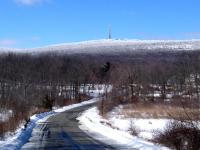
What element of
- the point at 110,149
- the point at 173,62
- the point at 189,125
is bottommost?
the point at 110,149

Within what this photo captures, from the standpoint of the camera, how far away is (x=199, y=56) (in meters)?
179

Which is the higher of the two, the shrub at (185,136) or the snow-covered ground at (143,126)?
the shrub at (185,136)

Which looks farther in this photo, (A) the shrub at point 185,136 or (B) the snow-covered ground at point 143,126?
(B) the snow-covered ground at point 143,126

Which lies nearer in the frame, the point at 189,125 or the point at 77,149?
the point at 189,125

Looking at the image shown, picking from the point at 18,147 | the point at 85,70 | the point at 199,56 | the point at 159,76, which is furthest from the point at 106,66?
the point at 18,147

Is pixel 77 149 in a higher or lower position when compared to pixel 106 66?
lower

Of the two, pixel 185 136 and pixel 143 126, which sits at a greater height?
pixel 185 136

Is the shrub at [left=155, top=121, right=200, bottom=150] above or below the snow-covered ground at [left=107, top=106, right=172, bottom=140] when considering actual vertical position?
above

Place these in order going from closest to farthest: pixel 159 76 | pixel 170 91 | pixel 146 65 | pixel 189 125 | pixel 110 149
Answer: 1. pixel 189 125
2. pixel 110 149
3. pixel 170 91
4. pixel 159 76
5. pixel 146 65

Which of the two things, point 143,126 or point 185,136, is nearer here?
point 185,136

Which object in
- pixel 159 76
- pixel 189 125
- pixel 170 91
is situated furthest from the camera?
pixel 159 76

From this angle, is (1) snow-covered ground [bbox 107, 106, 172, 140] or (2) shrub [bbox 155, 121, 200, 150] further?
(1) snow-covered ground [bbox 107, 106, 172, 140]

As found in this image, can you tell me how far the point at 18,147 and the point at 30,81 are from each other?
134 meters

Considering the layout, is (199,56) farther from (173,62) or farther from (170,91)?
(170,91)
